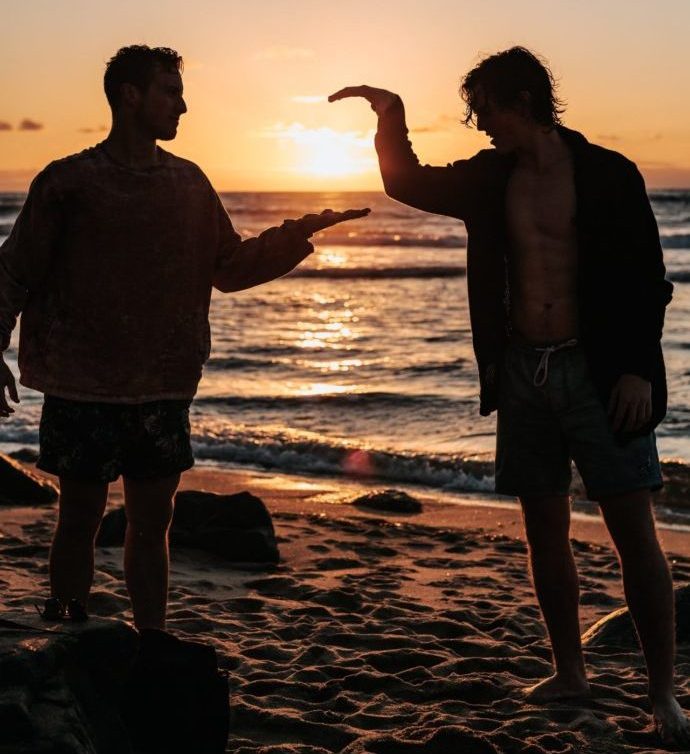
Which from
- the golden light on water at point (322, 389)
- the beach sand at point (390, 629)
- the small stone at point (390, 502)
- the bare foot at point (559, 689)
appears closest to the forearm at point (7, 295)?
the beach sand at point (390, 629)

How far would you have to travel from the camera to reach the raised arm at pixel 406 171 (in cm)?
387

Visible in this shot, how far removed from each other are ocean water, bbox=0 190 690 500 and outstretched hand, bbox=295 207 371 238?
5.43 metres

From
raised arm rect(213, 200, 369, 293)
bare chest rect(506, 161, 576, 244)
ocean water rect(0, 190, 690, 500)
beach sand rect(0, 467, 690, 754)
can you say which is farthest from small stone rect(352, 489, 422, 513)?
bare chest rect(506, 161, 576, 244)

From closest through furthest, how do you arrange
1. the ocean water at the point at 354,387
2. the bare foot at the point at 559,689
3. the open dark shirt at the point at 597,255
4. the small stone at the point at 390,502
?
the open dark shirt at the point at 597,255, the bare foot at the point at 559,689, the small stone at the point at 390,502, the ocean water at the point at 354,387

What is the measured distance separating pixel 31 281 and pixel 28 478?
4397mm

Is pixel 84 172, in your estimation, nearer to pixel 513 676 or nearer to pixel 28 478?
pixel 513 676

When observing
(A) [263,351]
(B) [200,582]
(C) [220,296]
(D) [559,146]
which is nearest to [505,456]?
(D) [559,146]

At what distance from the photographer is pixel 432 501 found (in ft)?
28.3

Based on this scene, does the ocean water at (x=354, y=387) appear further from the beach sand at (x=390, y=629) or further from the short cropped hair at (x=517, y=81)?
the short cropped hair at (x=517, y=81)

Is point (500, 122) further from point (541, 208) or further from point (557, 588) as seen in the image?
point (557, 588)

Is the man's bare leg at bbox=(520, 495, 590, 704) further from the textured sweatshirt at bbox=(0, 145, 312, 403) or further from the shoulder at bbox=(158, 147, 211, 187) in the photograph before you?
the shoulder at bbox=(158, 147, 211, 187)

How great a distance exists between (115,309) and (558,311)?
1.37 meters

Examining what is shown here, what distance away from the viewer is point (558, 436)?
3854mm

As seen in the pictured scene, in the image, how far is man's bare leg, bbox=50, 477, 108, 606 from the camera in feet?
12.5
